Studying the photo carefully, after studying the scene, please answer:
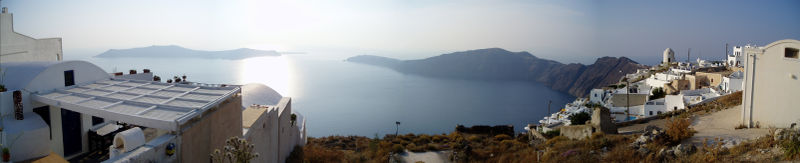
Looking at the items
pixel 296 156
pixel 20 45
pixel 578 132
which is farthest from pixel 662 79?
pixel 20 45

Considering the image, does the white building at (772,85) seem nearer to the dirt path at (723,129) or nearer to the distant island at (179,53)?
the dirt path at (723,129)

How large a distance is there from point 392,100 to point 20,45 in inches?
2214

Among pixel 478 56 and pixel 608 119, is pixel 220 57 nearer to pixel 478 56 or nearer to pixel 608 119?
pixel 478 56

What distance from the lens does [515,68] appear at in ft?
338

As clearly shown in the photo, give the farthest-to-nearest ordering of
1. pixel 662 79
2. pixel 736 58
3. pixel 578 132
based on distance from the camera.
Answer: pixel 736 58 → pixel 662 79 → pixel 578 132

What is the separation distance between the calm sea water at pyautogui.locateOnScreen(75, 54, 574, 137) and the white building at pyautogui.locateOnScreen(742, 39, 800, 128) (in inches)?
1363

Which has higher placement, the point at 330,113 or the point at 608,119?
the point at 608,119

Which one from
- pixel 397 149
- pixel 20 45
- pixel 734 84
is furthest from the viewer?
pixel 734 84

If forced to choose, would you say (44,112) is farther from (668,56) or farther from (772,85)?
(668,56)

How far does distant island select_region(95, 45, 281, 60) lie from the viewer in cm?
5662

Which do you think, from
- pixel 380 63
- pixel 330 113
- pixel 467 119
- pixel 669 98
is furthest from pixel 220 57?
pixel 669 98

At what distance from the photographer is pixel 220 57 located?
10375 cm

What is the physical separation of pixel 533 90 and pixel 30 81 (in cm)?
7874

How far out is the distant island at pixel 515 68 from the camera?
236 ft
